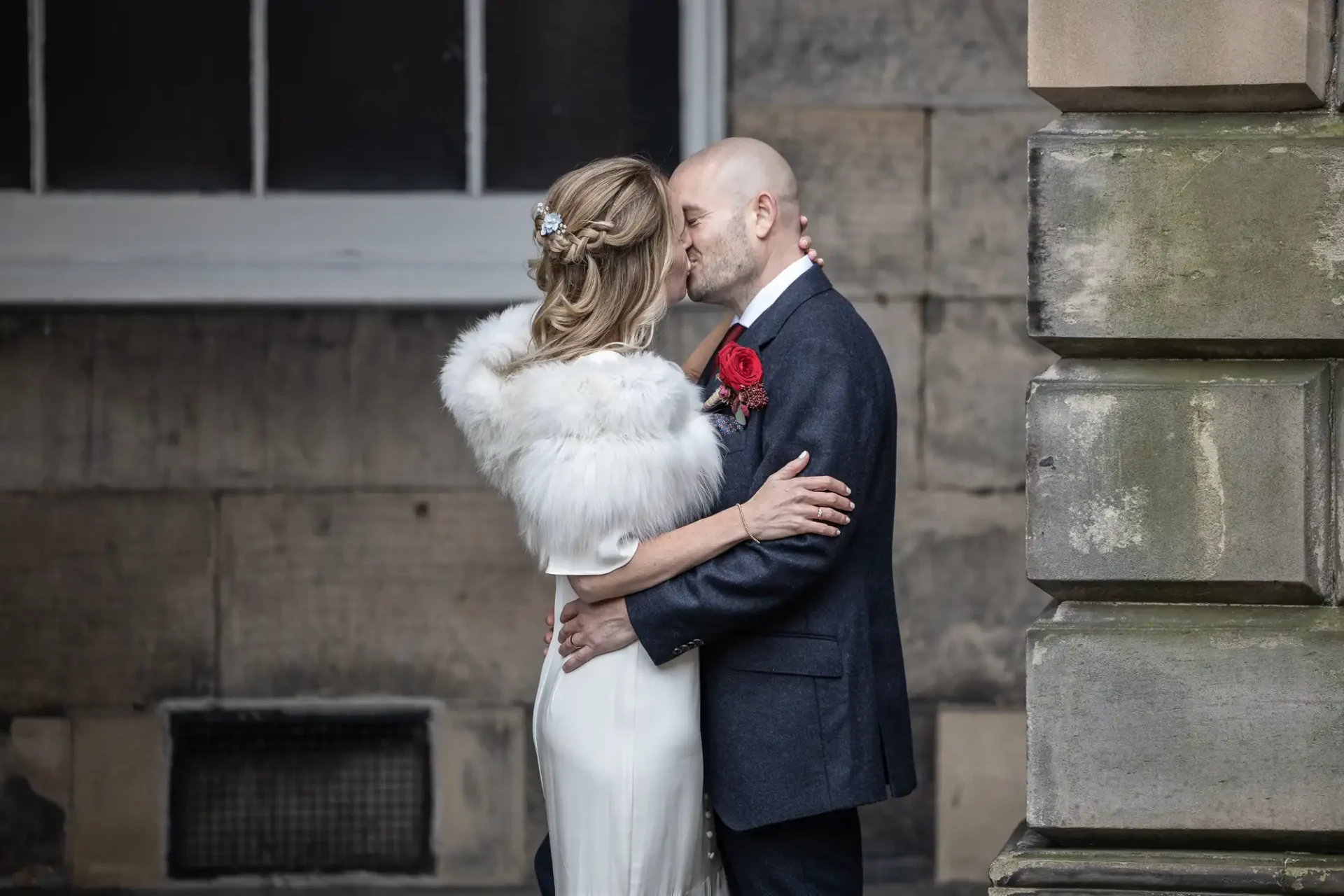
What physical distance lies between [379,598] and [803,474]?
272 cm

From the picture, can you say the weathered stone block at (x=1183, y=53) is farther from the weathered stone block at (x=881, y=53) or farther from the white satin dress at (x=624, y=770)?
the weathered stone block at (x=881, y=53)

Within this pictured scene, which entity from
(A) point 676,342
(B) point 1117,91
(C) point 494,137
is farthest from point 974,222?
(B) point 1117,91

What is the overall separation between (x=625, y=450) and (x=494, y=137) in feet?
9.45

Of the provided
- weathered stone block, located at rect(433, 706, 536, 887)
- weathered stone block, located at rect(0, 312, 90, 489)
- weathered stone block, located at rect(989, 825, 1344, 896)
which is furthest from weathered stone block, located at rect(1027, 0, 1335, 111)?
weathered stone block, located at rect(0, 312, 90, 489)

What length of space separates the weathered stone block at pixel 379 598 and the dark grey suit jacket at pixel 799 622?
234 centimetres

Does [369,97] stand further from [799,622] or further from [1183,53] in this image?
[1183,53]

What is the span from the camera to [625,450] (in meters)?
3.36

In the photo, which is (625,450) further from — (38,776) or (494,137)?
(38,776)

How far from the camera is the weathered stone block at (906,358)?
19.2ft

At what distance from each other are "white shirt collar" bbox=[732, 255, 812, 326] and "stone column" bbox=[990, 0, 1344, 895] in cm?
45

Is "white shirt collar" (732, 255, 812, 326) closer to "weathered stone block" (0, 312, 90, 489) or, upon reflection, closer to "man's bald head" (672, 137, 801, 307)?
"man's bald head" (672, 137, 801, 307)

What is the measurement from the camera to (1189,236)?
346 centimetres

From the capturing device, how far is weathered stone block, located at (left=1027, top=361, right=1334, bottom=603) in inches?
135

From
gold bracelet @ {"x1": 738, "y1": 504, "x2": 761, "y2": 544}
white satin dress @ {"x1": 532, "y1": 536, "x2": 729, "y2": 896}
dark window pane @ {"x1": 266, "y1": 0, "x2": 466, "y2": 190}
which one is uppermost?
dark window pane @ {"x1": 266, "y1": 0, "x2": 466, "y2": 190}
